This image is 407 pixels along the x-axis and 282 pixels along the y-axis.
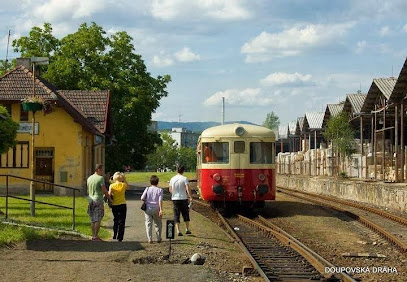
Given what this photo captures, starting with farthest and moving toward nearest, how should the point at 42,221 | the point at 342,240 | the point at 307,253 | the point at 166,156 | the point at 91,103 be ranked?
1. the point at 166,156
2. the point at 91,103
3. the point at 42,221
4. the point at 342,240
5. the point at 307,253

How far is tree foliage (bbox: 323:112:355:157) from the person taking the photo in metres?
50.1

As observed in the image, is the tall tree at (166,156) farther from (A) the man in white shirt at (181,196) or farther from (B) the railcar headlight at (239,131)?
(A) the man in white shirt at (181,196)

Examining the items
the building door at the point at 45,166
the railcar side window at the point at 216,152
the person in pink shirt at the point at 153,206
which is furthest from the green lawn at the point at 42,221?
the building door at the point at 45,166

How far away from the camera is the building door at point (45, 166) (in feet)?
113

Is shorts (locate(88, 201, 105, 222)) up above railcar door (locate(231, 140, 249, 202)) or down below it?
below

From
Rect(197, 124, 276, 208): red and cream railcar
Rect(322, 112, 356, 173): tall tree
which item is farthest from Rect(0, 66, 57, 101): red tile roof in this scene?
Rect(322, 112, 356, 173): tall tree

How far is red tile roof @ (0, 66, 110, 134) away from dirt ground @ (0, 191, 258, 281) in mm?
19011

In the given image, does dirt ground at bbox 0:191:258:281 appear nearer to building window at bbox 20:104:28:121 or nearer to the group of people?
the group of people

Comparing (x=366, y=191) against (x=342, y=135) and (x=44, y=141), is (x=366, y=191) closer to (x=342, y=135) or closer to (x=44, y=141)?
(x=44, y=141)

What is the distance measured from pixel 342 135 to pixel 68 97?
20750mm

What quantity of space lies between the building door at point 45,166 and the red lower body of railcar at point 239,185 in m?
14.8

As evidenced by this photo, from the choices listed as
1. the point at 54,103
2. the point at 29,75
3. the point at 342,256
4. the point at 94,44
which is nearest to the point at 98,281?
the point at 342,256

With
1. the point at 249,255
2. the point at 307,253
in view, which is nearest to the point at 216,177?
the point at 249,255

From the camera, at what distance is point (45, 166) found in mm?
34719
